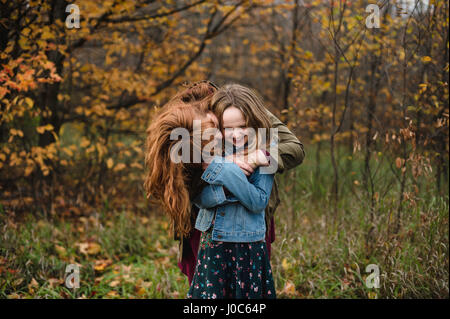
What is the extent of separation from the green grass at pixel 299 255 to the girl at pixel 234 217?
1.33 meters

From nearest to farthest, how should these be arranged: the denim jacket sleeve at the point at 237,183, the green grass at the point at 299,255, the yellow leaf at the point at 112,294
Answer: the denim jacket sleeve at the point at 237,183 < the green grass at the point at 299,255 < the yellow leaf at the point at 112,294

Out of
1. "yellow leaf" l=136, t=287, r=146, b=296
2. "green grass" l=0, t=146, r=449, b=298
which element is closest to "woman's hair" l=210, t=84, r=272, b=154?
"green grass" l=0, t=146, r=449, b=298

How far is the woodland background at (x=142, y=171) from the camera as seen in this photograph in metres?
3.11

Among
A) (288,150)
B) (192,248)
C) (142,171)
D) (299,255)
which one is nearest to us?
(288,150)

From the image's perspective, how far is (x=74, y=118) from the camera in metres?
4.70

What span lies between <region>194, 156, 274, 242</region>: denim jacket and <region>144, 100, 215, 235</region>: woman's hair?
107mm

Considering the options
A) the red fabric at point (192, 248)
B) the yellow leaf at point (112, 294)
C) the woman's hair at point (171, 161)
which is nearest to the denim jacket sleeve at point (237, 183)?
the woman's hair at point (171, 161)

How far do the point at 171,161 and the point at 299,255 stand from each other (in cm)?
205

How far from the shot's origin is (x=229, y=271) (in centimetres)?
193

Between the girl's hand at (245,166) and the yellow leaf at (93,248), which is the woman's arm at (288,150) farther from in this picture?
the yellow leaf at (93,248)

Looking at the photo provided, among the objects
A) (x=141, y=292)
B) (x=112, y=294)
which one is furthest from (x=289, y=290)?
(x=112, y=294)

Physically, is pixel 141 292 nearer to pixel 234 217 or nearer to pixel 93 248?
pixel 93 248
